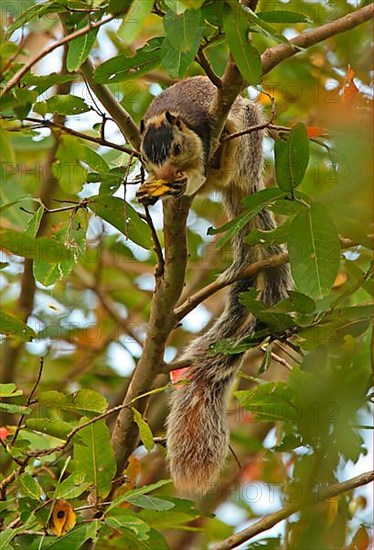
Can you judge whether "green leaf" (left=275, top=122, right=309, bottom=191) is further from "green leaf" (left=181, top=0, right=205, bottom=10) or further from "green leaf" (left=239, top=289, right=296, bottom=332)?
"green leaf" (left=181, top=0, right=205, bottom=10)

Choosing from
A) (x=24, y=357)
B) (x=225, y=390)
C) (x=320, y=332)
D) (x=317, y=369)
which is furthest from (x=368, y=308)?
(x=24, y=357)

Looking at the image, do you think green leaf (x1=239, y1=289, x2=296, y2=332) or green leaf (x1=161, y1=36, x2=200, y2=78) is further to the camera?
green leaf (x1=239, y1=289, x2=296, y2=332)

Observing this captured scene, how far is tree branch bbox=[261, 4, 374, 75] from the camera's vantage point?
150cm

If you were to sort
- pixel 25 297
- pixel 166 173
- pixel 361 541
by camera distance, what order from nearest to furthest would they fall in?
1. pixel 361 541
2. pixel 166 173
3. pixel 25 297

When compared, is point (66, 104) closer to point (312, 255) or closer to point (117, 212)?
point (117, 212)

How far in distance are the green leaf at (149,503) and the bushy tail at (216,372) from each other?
1.75ft

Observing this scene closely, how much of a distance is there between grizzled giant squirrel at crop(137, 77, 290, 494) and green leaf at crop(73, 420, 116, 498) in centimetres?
43

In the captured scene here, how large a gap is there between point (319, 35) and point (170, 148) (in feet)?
1.88

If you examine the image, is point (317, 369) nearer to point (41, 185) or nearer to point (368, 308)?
point (368, 308)

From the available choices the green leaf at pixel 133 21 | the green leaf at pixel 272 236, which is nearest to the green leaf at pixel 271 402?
the green leaf at pixel 272 236

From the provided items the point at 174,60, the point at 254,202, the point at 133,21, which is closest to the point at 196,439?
the point at 254,202

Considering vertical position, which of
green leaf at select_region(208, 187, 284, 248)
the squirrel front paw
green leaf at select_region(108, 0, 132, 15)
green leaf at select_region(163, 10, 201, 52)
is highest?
green leaf at select_region(108, 0, 132, 15)

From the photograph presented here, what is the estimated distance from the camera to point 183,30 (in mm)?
1227

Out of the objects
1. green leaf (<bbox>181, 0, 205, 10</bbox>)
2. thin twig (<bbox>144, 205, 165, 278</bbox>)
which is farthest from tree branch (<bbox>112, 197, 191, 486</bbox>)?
green leaf (<bbox>181, 0, 205, 10</bbox>)
